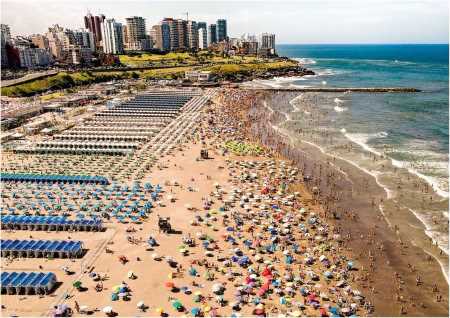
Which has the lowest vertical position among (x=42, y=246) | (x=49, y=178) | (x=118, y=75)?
(x=42, y=246)

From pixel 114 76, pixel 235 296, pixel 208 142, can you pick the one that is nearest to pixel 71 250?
pixel 235 296

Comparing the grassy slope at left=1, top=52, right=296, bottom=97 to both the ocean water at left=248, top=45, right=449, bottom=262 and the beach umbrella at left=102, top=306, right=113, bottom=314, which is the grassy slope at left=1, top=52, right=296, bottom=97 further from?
the beach umbrella at left=102, top=306, right=113, bottom=314

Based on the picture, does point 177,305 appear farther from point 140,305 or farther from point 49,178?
point 49,178

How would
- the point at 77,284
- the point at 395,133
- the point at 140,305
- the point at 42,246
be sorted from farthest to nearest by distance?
the point at 395,133 → the point at 42,246 → the point at 77,284 → the point at 140,305

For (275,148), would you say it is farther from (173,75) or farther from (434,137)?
(173,75)

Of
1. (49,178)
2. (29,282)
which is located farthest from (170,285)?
(49,178)

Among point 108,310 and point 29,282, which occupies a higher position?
point 29,282

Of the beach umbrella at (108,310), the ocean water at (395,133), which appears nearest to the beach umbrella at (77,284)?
the beach umbrella at (108,310)

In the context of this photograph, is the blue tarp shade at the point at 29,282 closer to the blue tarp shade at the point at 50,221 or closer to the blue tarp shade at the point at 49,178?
the blue tarp shade at the point at 50,221
